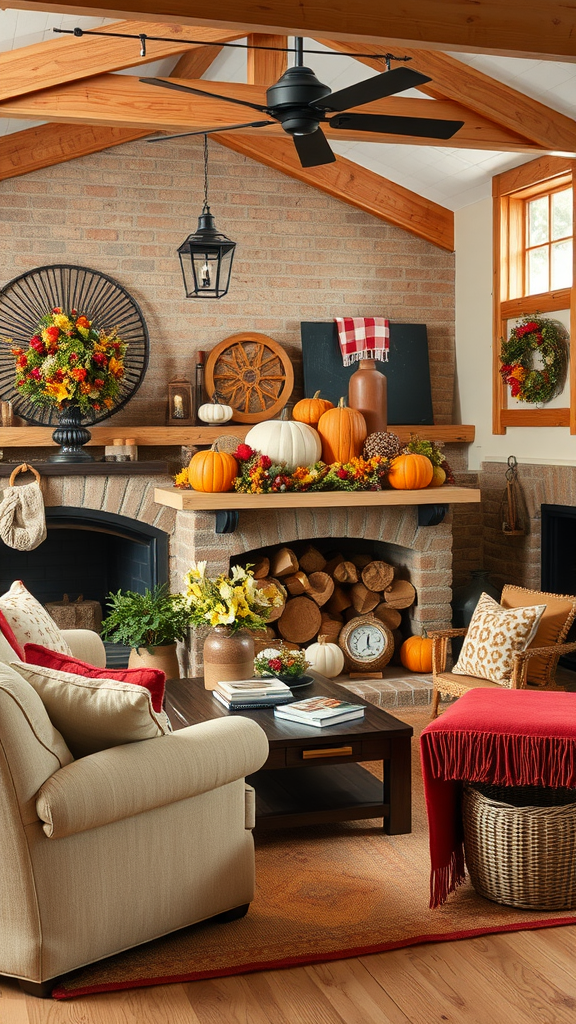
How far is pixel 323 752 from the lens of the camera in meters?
3.87

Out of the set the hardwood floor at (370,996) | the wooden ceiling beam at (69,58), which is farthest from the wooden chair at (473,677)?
the wooden ceiling beam at (69,58)

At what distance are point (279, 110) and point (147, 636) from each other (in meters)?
2.91

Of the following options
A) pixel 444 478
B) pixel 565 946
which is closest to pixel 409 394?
pixel 444 478

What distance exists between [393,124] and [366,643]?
3213 mm

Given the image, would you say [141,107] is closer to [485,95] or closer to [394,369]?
[485,95]

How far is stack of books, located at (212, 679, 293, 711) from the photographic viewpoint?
13.6ft

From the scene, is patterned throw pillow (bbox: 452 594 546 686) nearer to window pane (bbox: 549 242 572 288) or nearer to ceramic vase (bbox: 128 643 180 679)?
ceramic vase (bbox: 128 643 180 679)

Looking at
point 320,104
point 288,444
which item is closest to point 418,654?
point 288,444

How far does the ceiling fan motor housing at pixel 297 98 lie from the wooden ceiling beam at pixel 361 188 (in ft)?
10.00

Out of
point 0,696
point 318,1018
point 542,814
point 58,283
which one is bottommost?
point 318,1018

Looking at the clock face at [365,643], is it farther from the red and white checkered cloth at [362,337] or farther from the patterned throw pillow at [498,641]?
the red and white checkered cloth at [362,337]

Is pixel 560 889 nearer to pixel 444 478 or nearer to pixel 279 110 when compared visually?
pixel 279 110

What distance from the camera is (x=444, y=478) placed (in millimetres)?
6164

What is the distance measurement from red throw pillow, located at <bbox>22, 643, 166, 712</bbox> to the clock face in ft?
10.3
